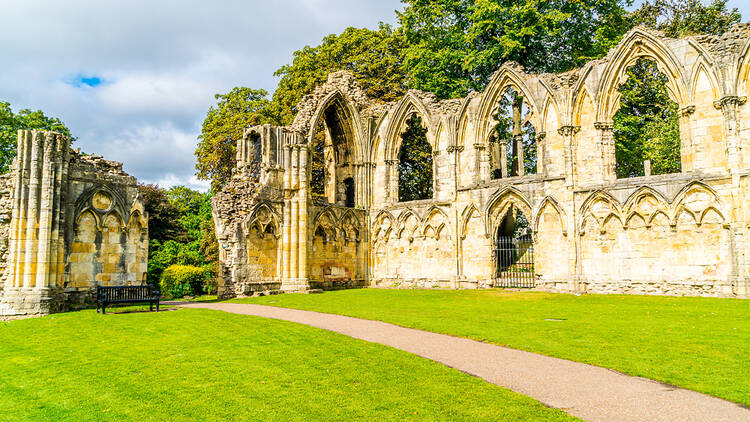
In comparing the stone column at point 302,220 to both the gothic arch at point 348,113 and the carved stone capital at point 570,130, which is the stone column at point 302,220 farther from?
the carved stone capital at point 570,130

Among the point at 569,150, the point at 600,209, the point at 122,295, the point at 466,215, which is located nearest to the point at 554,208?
the point at 600,209

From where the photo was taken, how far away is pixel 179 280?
25031 mm

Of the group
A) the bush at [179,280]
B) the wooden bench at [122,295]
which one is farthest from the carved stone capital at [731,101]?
the bush at [179,280]

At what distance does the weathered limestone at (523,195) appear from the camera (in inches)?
682

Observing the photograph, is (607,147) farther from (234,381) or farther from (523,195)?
(234,381)

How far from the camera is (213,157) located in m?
31.5

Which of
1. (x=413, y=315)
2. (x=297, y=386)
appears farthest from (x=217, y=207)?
(x=297, y=386)

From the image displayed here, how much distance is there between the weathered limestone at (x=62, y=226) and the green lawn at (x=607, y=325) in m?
4.64

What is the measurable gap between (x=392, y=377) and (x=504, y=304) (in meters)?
9.70

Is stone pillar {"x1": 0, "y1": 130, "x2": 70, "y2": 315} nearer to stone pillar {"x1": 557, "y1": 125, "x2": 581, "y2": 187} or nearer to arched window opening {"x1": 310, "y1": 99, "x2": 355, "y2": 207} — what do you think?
arched window opening {"x1": 310, "y1": 99, "x2": 355, "y2": 207}

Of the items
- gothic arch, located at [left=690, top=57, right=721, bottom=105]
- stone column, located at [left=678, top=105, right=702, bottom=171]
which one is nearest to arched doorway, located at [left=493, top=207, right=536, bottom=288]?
stone column, located at [left=678, top=105, right=702, bottom=171]

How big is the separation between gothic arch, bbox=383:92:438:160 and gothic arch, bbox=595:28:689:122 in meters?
7.43

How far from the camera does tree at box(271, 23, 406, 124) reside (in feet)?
102

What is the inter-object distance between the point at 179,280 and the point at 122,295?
11.4 meters
